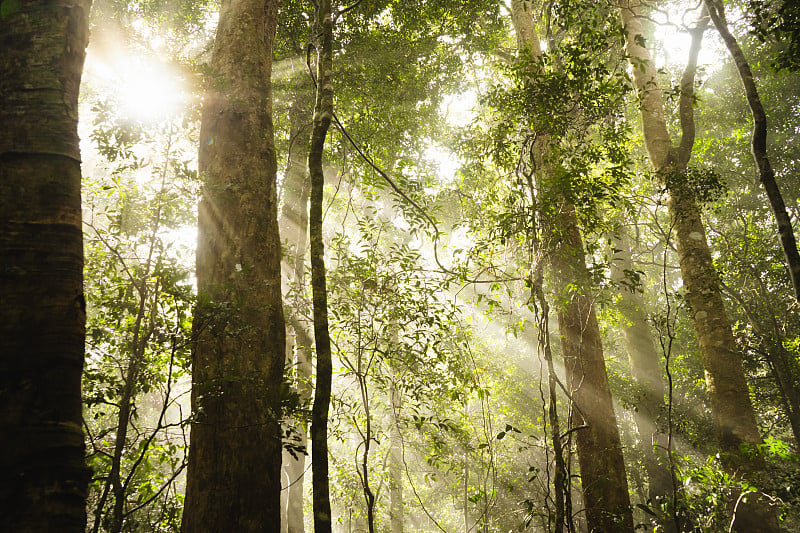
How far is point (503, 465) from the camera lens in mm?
14656

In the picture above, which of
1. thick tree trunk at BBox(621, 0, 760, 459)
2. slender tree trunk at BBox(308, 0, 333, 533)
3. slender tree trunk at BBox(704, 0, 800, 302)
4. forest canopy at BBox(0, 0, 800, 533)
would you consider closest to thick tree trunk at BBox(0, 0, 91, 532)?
forest canopy at BBox(0, 0, 800, 533)

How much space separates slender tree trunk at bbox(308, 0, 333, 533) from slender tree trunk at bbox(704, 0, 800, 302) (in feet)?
12.2

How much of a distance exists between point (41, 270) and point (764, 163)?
17.5 ft

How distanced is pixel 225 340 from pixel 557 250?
4607 millimetres

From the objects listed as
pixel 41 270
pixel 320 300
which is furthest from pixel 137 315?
pixel 41 270

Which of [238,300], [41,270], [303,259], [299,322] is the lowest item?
[41,270]

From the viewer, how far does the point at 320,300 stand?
3.30 m

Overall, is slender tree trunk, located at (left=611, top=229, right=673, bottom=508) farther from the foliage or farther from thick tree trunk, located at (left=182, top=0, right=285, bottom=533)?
the foliage

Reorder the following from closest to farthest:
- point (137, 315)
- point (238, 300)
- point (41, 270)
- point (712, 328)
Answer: point (41, 270) < point (238, 300) < point (137, 315) < point (712, 328)

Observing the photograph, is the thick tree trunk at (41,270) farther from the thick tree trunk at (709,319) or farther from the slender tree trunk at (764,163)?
the thick tree trunk at (709,319)

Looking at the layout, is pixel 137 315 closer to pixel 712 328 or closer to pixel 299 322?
pixel 299 322

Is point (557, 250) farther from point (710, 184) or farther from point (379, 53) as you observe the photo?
point (379, 53)

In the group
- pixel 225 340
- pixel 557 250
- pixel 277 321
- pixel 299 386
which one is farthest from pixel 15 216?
pixel 299 386

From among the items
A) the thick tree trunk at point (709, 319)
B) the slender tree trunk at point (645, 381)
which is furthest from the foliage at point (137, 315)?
the slender tree trunk at point (645, 381)
